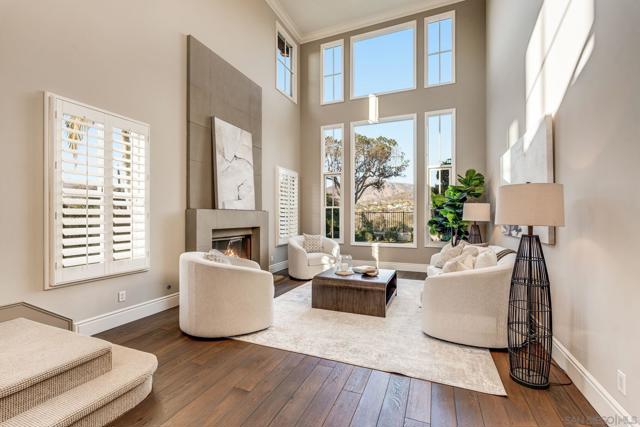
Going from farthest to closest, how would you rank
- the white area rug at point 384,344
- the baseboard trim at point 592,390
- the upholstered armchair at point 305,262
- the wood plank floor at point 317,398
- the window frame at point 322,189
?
1. the window frame at point 322,189
2. the upholstered armchair at point 305,262
3. the white area rug at point 384,344
4. the wood plank floor at point 317,398
5. the baseboard trim at point 592,390

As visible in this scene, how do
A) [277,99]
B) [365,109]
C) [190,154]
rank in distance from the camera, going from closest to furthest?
1. [190,154]
2. [277,99]
3. [365,109]

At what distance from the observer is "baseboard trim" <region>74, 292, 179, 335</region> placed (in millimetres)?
2920

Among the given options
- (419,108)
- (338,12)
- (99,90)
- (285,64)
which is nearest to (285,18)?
(285,64)

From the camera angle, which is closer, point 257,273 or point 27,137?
point 27,137

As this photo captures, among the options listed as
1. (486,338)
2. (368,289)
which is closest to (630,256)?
(486,338)

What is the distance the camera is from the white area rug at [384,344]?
2.32 m

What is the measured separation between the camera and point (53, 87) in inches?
106

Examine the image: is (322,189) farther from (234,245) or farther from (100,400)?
(100,400)

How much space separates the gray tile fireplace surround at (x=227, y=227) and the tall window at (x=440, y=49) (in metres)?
4.65

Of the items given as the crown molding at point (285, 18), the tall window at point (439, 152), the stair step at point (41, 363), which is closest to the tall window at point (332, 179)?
the tall window at point (439, 152)

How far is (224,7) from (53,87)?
3.20 meters

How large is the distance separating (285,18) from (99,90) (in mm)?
4898

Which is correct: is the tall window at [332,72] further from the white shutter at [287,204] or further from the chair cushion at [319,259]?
the chair cushion at [319,259]

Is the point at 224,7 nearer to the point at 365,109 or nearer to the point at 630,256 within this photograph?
the point at 365,109
